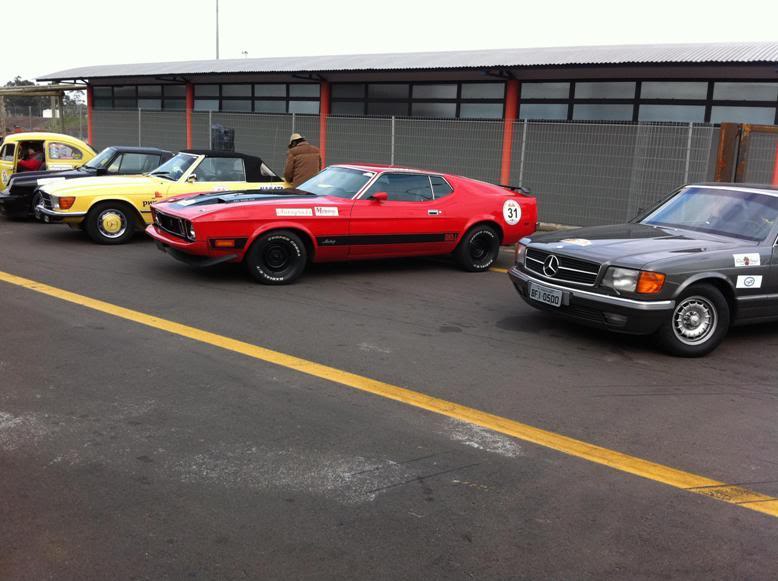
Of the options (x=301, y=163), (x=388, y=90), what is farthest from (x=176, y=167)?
(x=388, y=90)

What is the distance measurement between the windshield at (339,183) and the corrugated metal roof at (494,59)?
23.8ft

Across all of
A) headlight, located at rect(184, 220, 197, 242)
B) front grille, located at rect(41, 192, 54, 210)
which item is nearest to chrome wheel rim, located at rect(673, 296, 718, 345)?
headlight, located at rect(184, 220, 197, 242)

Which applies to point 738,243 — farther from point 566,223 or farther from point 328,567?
point 566,223

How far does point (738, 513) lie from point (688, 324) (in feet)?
9.71

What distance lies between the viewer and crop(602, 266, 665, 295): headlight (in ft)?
19.5

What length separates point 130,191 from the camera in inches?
424

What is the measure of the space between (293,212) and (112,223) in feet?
13.1

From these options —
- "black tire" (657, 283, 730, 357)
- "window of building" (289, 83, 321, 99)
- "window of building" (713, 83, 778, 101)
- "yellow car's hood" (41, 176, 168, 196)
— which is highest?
"window of building" (289, 83, 321, 99)

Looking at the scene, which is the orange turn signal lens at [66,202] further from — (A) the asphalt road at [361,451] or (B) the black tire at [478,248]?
(B) the black tire at [478,248]

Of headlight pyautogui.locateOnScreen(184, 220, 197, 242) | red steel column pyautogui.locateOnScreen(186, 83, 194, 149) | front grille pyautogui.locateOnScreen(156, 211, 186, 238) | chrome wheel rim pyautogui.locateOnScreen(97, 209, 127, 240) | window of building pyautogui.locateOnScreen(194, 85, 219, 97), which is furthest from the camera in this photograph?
window of building pyautogui.locateOnScreen(194, 85, 219, 97)

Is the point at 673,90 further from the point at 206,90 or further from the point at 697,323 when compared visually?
the point at 206,90

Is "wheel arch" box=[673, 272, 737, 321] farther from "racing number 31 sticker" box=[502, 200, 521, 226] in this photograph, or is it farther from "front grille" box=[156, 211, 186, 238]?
"front grille" box=[156, 211, 186, 238]

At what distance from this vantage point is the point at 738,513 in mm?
3500

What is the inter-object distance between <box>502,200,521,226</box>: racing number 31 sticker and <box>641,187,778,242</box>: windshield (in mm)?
2663
